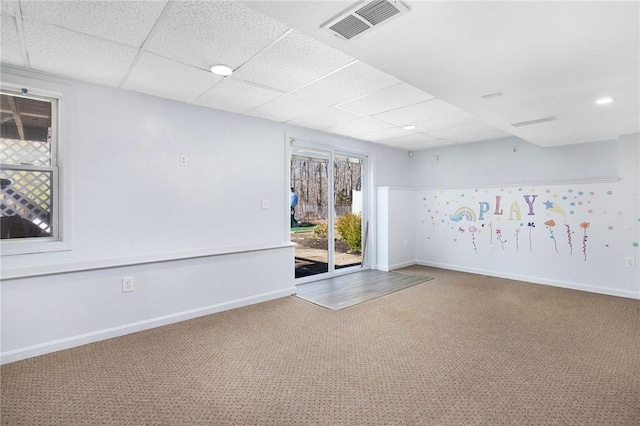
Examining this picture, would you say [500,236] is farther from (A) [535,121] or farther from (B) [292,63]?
(B) [292,63]

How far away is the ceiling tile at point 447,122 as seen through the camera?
395cm

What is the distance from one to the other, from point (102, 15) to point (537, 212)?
5.62m

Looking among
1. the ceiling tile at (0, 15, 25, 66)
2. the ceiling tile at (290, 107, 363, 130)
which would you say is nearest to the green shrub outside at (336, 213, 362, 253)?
the ceiling tile at (290, 107, 363, 130)

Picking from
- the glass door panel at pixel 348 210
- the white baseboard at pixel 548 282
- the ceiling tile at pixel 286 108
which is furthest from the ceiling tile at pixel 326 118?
the white baseboard at pixel 548 282

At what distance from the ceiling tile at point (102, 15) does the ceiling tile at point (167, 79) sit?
0.33 metres

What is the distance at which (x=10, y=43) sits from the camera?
2.19 m

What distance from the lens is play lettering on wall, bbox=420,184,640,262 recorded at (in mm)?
4320

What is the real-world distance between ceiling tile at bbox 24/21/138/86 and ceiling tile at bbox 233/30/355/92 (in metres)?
0.90

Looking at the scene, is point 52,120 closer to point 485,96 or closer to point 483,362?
point 485,96

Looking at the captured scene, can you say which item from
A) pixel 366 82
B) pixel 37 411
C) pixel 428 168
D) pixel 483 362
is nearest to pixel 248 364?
pixel 37 411

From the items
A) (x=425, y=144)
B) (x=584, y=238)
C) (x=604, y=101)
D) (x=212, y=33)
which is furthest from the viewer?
(x=425, y=144)

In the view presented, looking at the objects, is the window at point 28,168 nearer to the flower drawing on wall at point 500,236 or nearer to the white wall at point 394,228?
the white wall at point 394,228

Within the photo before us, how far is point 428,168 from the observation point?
627 centimetres

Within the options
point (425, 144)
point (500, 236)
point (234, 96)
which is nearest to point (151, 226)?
point (234, 96)
